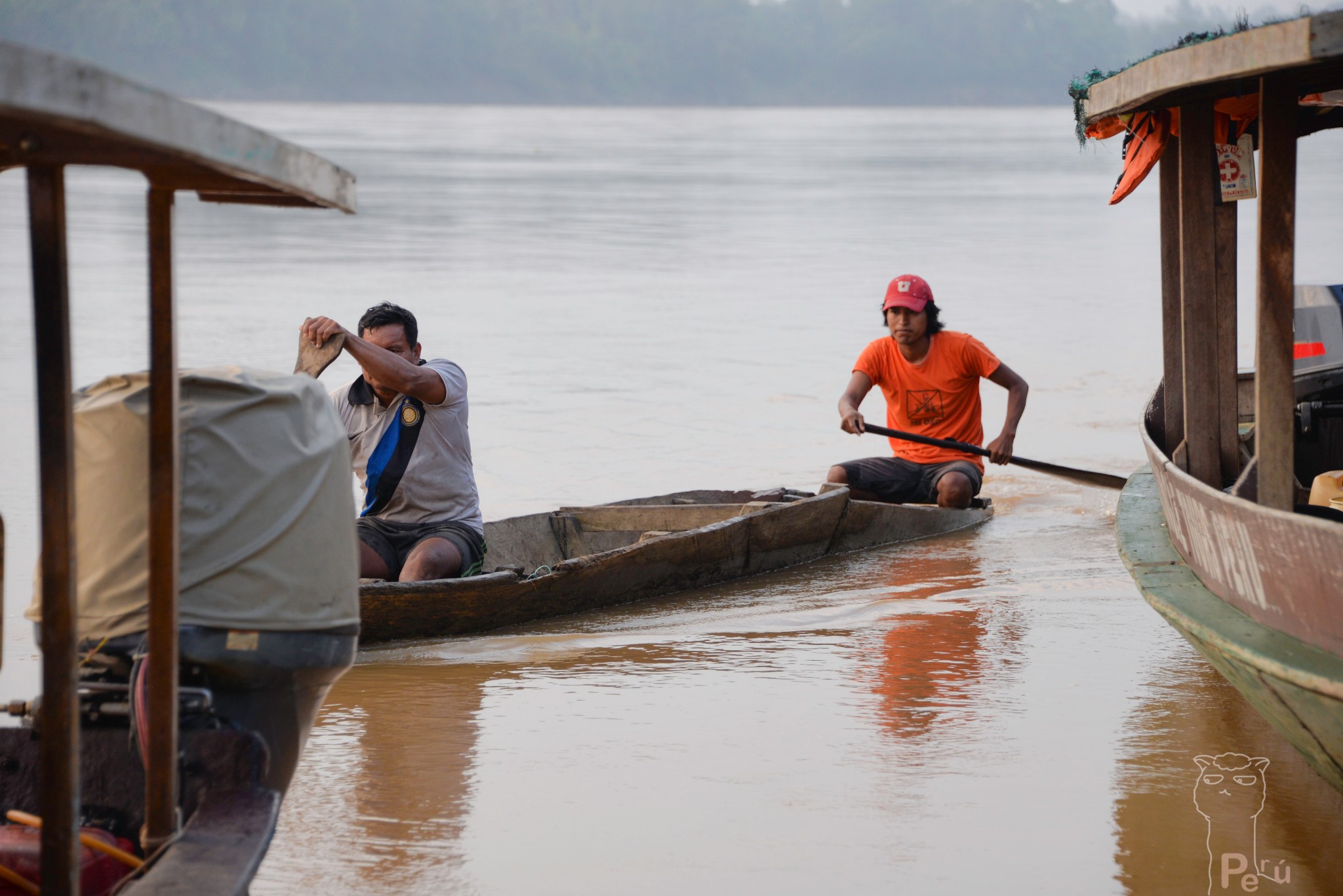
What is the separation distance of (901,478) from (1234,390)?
332 centimetres

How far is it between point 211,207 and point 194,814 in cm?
2944

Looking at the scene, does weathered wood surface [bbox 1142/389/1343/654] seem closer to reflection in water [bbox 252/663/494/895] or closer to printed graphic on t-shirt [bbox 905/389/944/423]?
reflection in water [bbox 252/663/494/895]

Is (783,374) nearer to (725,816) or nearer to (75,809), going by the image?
(725,816)

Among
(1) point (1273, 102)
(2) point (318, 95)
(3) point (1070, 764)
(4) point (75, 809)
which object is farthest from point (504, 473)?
(2) point (318, 95)


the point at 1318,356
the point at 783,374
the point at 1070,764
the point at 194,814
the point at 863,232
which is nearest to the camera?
Answer: the point at 194,814

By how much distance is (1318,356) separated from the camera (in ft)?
21.9

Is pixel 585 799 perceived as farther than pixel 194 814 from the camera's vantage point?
Yes

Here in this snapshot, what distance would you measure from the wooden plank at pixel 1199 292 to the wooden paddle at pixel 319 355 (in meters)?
2.55

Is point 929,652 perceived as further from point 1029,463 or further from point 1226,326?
point 1029,463

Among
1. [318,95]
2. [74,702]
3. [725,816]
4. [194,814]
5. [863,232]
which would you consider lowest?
[725,816]

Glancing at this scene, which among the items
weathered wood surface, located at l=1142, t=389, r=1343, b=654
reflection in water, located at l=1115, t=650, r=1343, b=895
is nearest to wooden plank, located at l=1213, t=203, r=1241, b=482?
weathered wood surface, located at l=1142, t=389, r=1343, b=654

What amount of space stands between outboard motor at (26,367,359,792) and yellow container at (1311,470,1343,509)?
10.1 ft

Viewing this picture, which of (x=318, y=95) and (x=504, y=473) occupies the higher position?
(x=318, y=95)

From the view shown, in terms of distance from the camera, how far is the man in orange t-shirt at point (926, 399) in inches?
304
